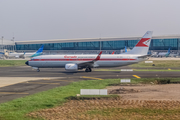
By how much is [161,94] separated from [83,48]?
99805 mm

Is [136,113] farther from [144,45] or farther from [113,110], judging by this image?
[144,45]

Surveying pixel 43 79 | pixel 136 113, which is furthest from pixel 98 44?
pixel 136 113

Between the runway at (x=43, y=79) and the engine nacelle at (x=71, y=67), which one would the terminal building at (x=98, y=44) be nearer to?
the engine nacelle at (x=71, y=67)

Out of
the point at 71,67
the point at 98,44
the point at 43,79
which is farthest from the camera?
the point at 98,44

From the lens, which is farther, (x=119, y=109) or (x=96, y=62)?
(x=96, y=62)

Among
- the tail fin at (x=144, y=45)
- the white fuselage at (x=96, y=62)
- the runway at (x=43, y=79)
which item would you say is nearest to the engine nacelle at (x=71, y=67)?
the runway at (x=43, y=79)

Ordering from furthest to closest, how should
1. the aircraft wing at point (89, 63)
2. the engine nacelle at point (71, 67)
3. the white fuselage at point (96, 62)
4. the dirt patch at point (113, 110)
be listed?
the white fuselage at point (96, 62), the aircraft wing at point (89, 63), the engine nacelle at point (71, 67), the dirt patch at point (113, 110)

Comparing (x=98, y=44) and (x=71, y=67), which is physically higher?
(x=98, y=44)

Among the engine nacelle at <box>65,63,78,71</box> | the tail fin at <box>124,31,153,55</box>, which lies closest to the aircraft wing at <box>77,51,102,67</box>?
the engine nacelle at <box>65,63,78,71</box>

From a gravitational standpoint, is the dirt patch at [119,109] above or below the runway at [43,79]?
above

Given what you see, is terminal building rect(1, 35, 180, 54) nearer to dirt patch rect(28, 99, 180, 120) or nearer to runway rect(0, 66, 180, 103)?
runway rect(0, 66, 180, 103)

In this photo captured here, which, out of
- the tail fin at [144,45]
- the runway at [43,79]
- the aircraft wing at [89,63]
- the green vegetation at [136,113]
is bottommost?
the runway at [43,79]

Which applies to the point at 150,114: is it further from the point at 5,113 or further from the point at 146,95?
the point at 5,113

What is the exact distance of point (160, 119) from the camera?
1190 cm
